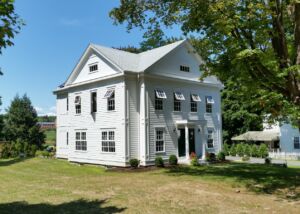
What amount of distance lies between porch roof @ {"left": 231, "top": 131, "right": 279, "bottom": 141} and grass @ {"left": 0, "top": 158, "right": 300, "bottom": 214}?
86.9 ft


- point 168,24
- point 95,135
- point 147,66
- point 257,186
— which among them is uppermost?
point 168,24

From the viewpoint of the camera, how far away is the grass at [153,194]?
930 centimetres

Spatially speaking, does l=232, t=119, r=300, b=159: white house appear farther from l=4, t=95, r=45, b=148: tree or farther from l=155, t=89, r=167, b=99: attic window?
l=4, t=95, r=45, b=148: tree

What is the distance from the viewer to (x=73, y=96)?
81.9ft

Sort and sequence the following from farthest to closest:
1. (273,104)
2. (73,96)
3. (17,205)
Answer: (73,96), (273,104), (17,205)

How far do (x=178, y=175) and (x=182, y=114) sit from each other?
7141 mm

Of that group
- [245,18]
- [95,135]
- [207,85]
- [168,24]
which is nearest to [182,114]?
→ [207,85]

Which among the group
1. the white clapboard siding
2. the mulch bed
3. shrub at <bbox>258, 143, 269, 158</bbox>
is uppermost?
the white clapboard siding

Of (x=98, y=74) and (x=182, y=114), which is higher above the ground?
(x=98, y=74)

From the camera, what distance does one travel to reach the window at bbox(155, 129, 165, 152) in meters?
20.8

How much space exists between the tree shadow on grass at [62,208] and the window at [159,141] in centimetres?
1082

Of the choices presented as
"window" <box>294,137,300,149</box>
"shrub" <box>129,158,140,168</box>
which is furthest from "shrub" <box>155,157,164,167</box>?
"window" <box>294,137,300,149</box>

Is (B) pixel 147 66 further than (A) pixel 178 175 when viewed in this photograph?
Yes

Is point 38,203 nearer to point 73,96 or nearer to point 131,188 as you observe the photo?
point 131,188
